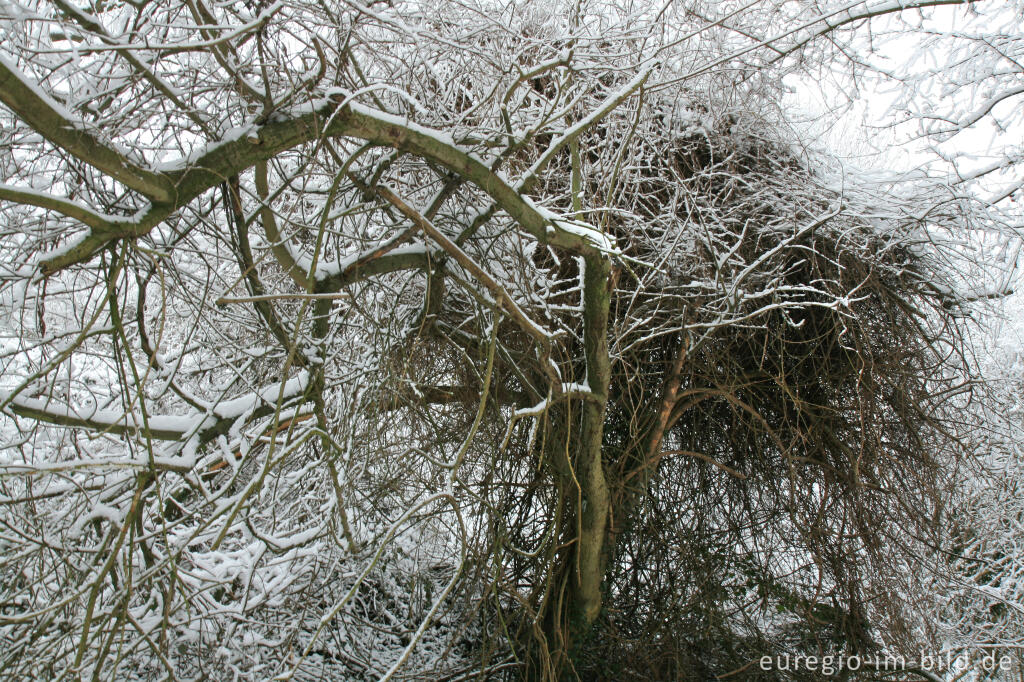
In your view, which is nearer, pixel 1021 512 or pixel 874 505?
pixel 874 505

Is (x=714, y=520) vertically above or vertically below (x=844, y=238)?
below

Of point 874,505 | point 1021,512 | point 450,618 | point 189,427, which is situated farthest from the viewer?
point 1021,512

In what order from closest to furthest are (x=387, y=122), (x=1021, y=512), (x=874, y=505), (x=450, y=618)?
(x=387, y=122), (x=874, y=505), (x=450, y=618), (x=1021, y=512)

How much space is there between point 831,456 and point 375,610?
3518 mm

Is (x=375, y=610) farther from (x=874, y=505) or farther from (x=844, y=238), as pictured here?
(x=844, y=238)

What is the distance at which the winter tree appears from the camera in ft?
8.52

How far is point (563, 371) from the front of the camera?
3527mm

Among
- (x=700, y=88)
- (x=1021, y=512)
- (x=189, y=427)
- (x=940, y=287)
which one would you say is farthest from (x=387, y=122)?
(x=1021, y=512)

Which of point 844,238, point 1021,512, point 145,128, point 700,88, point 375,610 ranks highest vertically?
point 700,88

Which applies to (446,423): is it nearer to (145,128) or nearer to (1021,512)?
(145,128)

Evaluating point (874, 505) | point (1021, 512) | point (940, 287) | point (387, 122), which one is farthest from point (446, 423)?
point (1021, 512)

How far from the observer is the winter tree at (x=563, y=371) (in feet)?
8.52

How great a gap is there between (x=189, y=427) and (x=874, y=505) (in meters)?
3.79

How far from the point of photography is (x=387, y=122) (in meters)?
1.98
